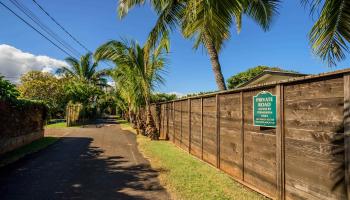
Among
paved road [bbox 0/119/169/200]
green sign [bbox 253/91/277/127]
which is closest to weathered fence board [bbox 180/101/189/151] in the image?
paved road [bbox 0/119/169/200]

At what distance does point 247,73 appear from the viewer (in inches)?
1499

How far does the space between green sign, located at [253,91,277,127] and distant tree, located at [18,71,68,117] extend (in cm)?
3506

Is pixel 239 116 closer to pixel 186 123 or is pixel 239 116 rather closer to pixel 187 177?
pixel 187 177

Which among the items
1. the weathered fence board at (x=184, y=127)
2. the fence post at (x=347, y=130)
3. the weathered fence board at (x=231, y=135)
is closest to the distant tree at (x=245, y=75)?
the weathered fence board at (x=184, y=127)

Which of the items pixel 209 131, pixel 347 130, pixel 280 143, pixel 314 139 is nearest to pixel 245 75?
pixel 209 131

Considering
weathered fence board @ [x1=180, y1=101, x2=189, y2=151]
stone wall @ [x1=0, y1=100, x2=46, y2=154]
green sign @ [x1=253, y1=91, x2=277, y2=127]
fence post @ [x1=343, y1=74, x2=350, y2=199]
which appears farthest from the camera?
weathered fence board @ [x1=180, y1=101, x2=189, y2=151]

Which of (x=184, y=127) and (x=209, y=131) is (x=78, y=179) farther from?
(x=184, y=127)

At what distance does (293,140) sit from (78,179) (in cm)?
459

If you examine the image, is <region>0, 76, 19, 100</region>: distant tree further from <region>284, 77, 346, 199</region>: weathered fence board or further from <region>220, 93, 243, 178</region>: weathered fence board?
<region>284, 77, 346, 199</region>: weathered fence board

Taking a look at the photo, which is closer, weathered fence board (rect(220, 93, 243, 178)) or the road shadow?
the road shadow

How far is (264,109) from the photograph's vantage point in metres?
4.66

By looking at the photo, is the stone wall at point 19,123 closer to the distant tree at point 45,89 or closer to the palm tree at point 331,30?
the palm tree at point 331,30

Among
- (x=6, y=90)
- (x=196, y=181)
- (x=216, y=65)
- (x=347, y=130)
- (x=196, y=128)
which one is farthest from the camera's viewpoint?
(x=6, y=90)

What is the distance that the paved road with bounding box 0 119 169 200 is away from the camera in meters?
5.02
